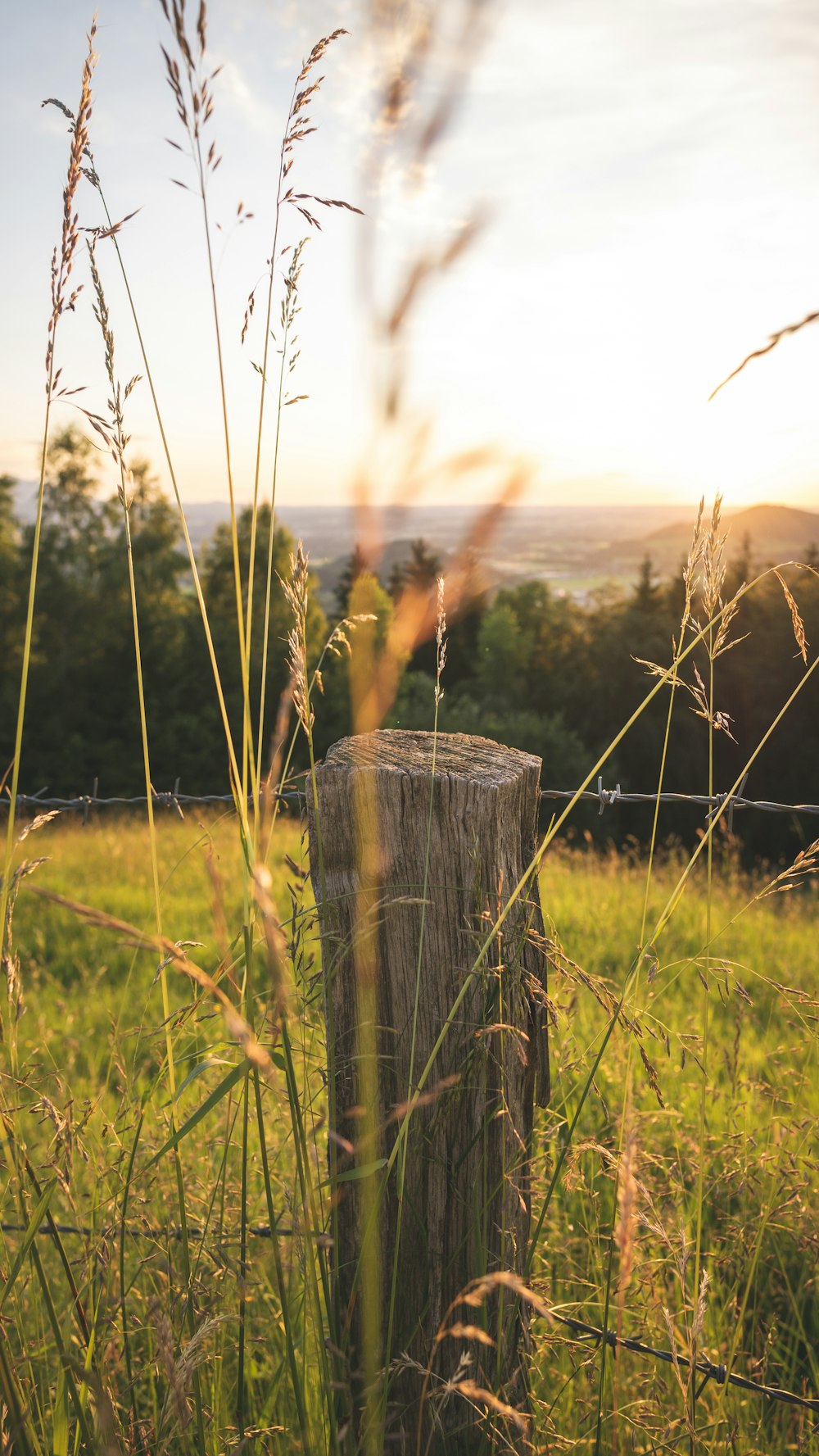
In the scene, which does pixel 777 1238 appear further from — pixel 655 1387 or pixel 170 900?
pixel 170 900

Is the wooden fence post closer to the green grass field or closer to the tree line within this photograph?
the green grass field

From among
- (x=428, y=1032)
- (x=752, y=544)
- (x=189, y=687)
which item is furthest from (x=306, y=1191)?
(x=752, y=544)

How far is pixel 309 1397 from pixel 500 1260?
19.3 inches

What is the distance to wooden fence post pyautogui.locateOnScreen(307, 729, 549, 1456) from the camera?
1312mm

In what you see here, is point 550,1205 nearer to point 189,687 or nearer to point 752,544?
point 189,687

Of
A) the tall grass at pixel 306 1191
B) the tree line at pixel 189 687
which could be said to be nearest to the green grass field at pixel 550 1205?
the tall grass at pixel 306 1191

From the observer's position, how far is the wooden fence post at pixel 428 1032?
1312mm

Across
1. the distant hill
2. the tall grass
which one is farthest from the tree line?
the tall grass

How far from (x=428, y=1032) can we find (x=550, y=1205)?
0.87 meters

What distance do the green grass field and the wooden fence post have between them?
8 cm

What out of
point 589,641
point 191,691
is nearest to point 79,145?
point 191,691

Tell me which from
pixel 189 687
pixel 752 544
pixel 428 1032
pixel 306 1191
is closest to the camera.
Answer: pixel 306 1191

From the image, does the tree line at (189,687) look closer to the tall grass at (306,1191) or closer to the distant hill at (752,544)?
the distant hill at (752,544)

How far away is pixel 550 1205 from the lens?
194 centimetres
